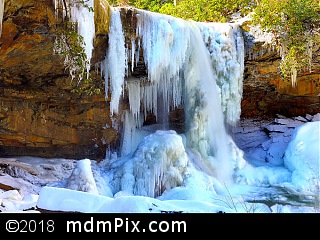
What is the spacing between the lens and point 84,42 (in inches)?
247

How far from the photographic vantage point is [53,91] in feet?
29.5

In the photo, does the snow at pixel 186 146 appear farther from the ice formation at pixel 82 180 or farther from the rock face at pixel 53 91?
the rock face at pixel 53 91

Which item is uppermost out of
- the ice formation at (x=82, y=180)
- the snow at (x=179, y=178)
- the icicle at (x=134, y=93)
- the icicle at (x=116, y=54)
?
the icicle at (x=116, y=54)

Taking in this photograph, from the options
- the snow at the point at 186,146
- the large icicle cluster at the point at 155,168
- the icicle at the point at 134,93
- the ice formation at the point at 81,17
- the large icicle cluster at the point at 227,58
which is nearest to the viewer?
the ice formation at the point at 81,17

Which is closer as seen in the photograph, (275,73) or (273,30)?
(273,30)

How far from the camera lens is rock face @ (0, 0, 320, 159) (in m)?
6.08

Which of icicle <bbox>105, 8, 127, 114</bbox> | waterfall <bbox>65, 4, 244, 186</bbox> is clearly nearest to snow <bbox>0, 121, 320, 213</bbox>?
waterfall <bbox>65, 4, 244, 186</bbox>

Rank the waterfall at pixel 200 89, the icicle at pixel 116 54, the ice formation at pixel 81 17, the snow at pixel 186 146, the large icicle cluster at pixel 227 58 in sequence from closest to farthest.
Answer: the ice formation at pixel 81 17 < the icicle at pixel 116 54 < the snow at pixel 186 146 < the waterfall at pixel 200 89 < the large icicle cluster at pixel 227 58

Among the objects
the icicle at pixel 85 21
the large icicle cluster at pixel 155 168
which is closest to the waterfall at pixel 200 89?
the large icicle cluster at pixel 155 168

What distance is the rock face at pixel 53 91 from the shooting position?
6078 mm
